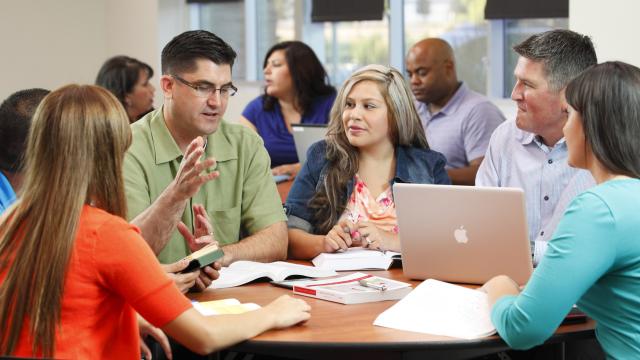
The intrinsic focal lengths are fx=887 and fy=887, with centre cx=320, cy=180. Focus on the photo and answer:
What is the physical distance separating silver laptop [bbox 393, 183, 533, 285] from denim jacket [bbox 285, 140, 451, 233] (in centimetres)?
70

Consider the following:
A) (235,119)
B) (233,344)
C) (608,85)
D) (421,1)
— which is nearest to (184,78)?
(233,344)

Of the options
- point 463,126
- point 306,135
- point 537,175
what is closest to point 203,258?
point 537,175

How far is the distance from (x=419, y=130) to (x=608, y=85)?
1.40 metres

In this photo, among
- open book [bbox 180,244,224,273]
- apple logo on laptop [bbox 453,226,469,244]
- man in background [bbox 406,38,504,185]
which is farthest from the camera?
man in background [bbox 406,38,504,185]

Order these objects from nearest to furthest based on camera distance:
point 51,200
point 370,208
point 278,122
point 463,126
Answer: point 51,200 < point 370,208 < point 463,126 < point 278,122

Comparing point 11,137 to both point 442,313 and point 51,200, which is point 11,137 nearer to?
point 51,200

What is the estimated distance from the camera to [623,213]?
1804 mm

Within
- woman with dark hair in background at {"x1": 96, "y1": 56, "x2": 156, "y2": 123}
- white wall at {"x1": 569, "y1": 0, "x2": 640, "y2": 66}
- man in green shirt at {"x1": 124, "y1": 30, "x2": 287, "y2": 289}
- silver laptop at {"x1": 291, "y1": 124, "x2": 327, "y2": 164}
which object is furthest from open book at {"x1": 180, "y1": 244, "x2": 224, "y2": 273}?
woman with dark hair in background at {"x1": 96, "y1": 56, "x2": 156, "y2": 123}

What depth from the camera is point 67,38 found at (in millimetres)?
7922

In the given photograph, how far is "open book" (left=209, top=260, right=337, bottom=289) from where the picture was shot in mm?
2428

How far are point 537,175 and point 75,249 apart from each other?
1734 millimetres

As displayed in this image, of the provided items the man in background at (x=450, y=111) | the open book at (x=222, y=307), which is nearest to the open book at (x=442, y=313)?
the open book at (x=222, y=307)

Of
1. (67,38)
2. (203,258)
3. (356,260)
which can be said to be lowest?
(356,260)

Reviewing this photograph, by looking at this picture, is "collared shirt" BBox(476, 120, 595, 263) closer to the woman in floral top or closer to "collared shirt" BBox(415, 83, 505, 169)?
the woman in floral top
